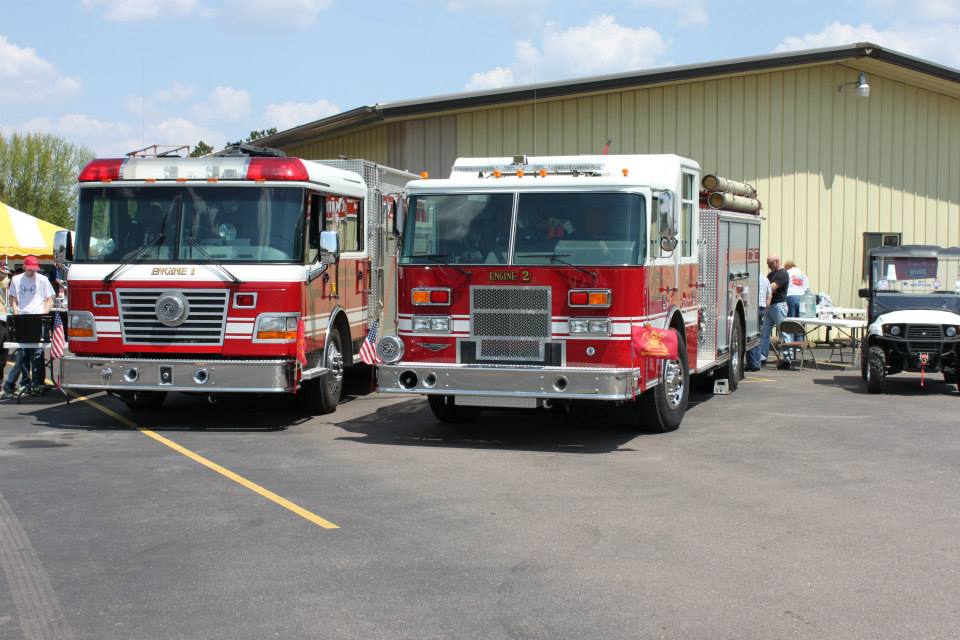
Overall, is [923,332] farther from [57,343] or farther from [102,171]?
[57,343]

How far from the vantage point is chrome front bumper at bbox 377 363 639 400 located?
1055 centimetres

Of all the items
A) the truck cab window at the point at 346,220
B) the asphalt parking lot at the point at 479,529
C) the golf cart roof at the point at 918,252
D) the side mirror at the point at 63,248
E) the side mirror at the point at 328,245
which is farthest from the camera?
the golf cart roof at the point at 918,252

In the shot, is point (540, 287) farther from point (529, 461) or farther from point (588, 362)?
point (529, 461)

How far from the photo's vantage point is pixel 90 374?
39.2 ft

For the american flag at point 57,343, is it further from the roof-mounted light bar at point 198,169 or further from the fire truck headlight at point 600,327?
the fire truck headlight at point 600,327

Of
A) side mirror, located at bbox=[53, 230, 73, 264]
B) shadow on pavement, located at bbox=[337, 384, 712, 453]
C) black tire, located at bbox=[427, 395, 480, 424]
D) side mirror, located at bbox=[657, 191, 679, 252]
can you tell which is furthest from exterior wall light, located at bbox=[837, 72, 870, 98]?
side mirror, located at bbox=[53, 230, 73, 264]

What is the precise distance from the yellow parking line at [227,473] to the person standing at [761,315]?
10609mm

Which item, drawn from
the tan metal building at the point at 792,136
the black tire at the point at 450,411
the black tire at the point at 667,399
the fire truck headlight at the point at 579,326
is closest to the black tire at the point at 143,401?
the black tire at the point at 450,411

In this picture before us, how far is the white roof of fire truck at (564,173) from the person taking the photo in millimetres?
11117

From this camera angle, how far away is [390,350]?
36.9 ft

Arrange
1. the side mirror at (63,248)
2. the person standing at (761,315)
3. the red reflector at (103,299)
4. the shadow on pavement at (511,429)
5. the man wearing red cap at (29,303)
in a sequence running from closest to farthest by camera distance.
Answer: the shadow on pavement at (511,429) → the red reflector at (103,299) → the side mirror at (63,248) → the man wearing red cap at (29,303) → the person standing at (761,315)

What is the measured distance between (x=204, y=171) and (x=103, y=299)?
170cm

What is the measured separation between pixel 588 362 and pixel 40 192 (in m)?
52.7

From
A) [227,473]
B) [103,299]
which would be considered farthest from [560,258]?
[103,299]
